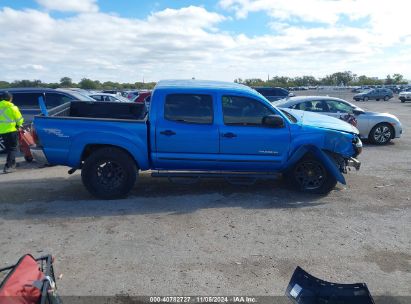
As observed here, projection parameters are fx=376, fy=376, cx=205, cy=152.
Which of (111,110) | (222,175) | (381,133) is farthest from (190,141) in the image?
(381,133)

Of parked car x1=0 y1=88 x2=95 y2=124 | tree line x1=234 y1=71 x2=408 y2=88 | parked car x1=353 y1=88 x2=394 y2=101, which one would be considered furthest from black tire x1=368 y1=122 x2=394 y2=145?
tree line x1=234 y1=71 x2=408 y2=88

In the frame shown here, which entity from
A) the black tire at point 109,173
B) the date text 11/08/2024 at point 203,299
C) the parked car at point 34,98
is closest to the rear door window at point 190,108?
the black tire at point 109,173

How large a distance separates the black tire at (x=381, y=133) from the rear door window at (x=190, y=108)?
25.5ft

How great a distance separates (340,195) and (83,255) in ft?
14.8

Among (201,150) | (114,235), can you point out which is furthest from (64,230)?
(201,150)

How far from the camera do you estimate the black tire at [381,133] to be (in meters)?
12.1

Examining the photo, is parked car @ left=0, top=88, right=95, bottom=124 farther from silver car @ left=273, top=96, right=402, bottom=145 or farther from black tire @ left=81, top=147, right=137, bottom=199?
silver car @ left=273, top=96, right=402, bottom=145

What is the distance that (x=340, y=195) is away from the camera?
22.0 ft

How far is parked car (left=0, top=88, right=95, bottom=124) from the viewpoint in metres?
10.8

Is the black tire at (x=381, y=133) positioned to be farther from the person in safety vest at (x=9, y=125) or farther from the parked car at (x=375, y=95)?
the parked car at (x=375, y=95)

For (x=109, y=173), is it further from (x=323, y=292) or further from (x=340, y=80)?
(x=340, y=80)

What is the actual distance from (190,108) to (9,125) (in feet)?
15.1

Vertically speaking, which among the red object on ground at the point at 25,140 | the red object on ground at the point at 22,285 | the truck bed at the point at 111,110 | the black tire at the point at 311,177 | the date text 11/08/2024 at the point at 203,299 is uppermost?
the truck bed at the point at 111,110

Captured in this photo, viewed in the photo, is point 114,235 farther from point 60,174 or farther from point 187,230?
point 60,174
